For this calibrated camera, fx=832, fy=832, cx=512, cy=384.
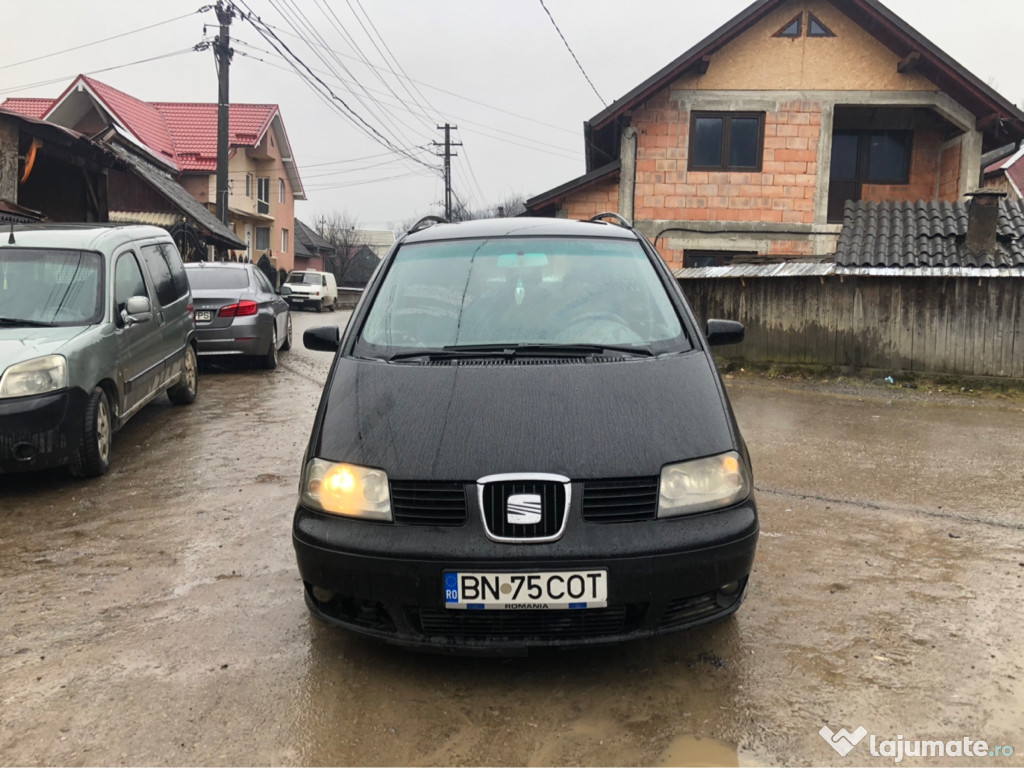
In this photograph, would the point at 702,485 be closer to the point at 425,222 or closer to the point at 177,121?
the point at 425,222

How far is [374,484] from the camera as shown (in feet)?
9.64

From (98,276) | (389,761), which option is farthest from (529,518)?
(98,276)

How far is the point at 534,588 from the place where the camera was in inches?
107

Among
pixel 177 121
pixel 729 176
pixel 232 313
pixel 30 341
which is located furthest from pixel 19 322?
pixel 177 121

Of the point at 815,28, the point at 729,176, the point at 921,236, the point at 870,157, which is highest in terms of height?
the point at 815,28

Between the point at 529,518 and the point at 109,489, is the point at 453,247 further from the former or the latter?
the point at 109,489

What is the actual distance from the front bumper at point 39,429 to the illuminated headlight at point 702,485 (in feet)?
13.6

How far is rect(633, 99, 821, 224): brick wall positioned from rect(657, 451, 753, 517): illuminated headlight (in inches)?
563

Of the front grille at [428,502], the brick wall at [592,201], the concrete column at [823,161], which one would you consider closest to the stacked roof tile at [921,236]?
the concrete column at [823,161]

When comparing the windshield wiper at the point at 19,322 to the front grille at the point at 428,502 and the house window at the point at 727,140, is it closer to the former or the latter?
the front grille at the point at 428,502

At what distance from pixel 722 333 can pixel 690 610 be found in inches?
73.6

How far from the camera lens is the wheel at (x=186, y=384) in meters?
8.51

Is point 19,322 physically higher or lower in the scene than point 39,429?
higher

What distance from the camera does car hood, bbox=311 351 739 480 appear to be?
2.89 meters
